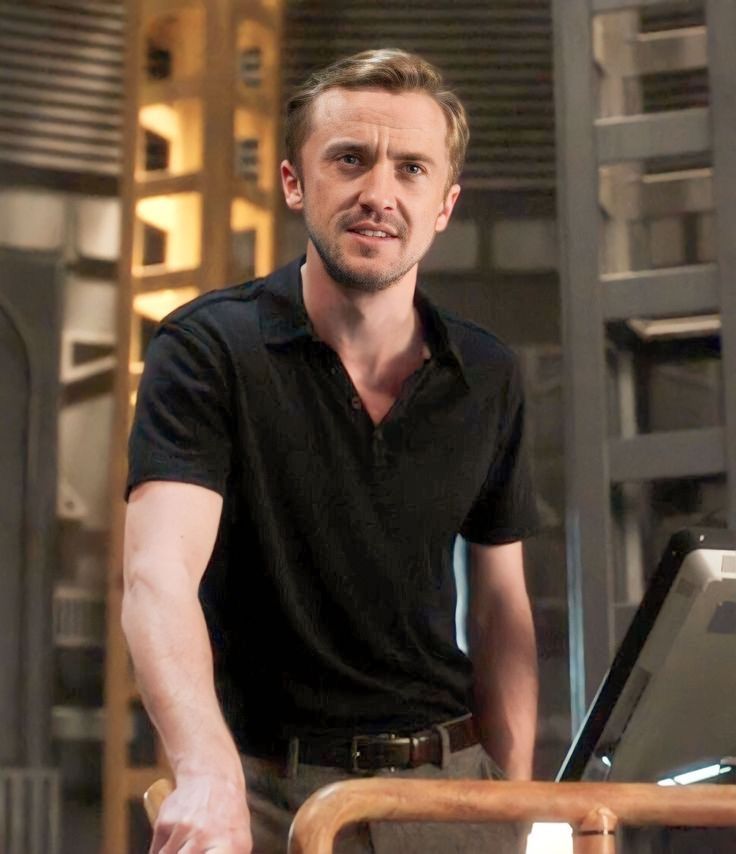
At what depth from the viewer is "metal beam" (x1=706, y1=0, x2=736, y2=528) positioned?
2.43 metres

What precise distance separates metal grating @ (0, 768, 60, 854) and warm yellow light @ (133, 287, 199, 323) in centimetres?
79

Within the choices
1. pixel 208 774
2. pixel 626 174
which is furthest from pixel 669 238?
pixel 208 774

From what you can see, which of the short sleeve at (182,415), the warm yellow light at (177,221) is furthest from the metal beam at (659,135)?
the short sleeve at (182,415)

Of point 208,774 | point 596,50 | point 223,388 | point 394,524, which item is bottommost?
point 208,774

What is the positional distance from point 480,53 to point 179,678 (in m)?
1.91

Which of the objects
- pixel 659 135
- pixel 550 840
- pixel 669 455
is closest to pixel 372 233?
pixel 550 840

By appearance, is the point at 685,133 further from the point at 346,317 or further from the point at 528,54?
the point at 346,317

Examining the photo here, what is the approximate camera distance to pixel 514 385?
1.39 metres

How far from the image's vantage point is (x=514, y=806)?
0.88m

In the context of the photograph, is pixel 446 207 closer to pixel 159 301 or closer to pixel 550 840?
pixel 550 840

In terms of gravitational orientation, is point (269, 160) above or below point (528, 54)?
below

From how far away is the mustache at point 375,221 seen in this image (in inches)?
51.8

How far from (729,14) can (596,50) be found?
0.75 ft

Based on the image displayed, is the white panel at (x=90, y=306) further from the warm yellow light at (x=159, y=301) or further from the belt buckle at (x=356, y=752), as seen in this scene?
the belt buckle at (x=356, y=752)
